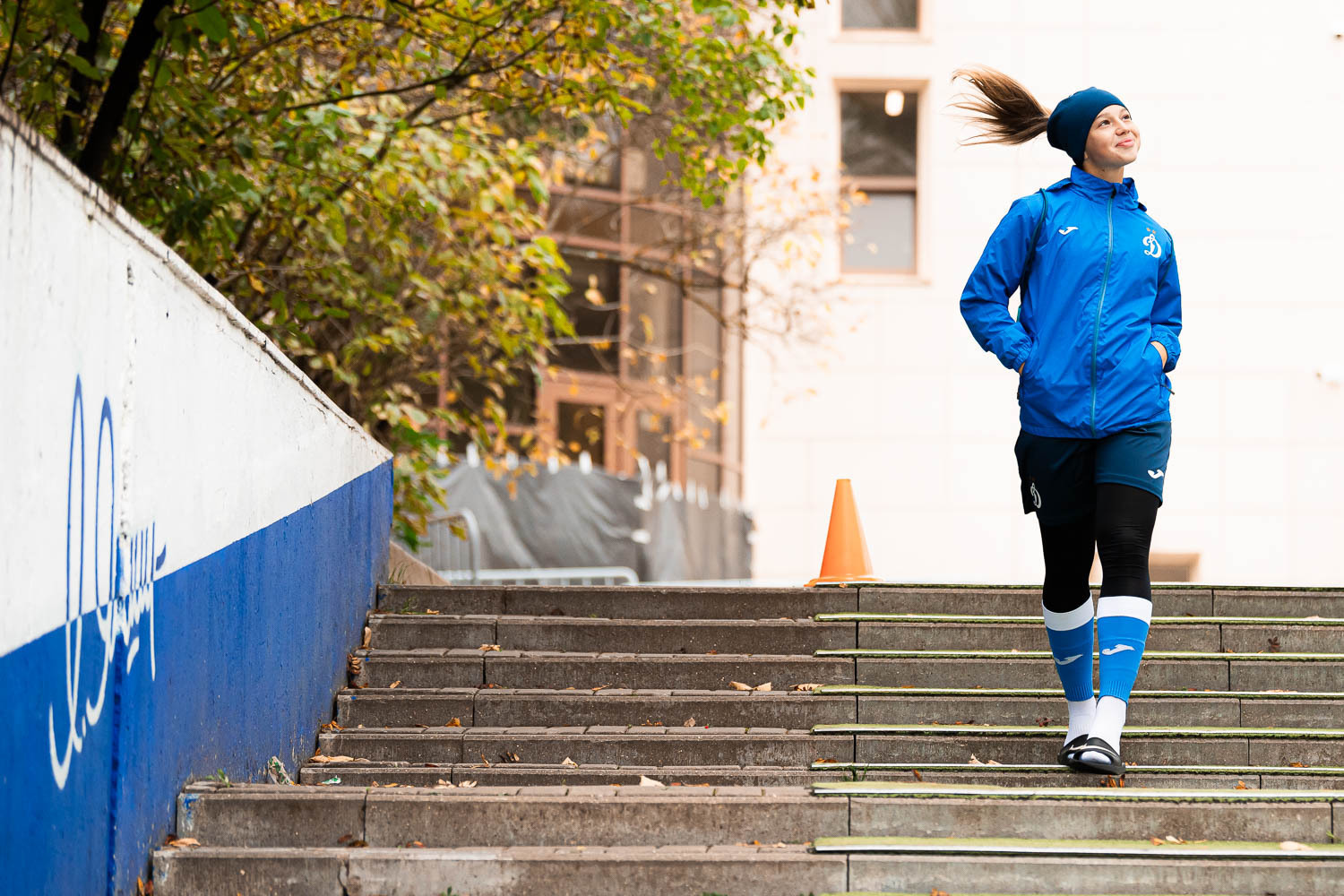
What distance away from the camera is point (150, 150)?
7270mm

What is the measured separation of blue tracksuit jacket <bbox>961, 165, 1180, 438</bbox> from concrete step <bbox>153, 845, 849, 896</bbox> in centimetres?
164

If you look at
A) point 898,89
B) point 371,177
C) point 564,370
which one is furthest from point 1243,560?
point 371,177

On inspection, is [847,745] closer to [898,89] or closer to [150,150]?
[150,150]

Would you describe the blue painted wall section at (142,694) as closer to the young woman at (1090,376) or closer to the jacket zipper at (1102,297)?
the young woman at (1090,376)

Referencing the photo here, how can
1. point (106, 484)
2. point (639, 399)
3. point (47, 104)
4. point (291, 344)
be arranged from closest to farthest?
point (106, 484)
point (47, 104)
point (291, 344)
point (639, 399)

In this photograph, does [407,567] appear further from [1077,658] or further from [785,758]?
[1077,658]

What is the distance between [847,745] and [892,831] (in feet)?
3.34

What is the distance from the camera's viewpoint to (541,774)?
17.2ft

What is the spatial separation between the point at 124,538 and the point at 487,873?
125 centimetres

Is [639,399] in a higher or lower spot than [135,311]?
higher

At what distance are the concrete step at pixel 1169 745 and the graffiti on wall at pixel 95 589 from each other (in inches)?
104

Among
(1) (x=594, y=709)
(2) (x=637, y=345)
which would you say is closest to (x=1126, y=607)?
(1) (x=594, y=709)

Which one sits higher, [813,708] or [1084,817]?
[813,708]

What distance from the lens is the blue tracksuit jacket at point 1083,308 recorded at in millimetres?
4863
